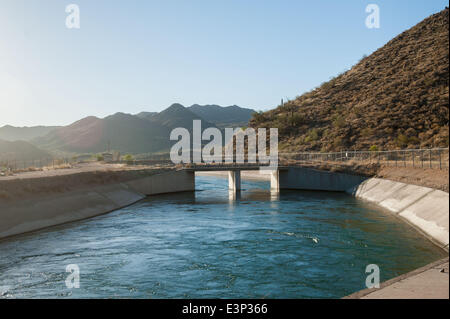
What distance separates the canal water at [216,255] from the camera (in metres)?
17.8

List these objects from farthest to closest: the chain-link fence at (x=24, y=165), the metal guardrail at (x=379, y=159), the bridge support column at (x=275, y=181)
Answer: the bridge support column at (x=275, y=181), the chain-link fence at (x=24, y=165), the metal guardrail at (x=379, y=159)

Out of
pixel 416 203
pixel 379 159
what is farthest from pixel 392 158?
pixel 416 203

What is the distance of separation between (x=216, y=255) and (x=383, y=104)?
75.5 meters

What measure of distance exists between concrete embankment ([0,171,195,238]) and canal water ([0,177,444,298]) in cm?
212

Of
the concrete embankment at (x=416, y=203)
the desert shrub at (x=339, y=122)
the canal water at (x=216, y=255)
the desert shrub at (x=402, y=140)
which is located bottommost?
the canal water at (x=216, y=255)

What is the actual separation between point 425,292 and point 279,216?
2525 centimetres

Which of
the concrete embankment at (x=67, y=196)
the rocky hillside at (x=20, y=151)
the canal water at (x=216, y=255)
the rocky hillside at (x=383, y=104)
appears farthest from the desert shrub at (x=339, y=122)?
the rocky hillside at (x=20, y=151)

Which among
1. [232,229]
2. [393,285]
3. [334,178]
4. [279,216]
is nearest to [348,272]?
[393,285]

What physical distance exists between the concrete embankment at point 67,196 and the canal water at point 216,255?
2116mm

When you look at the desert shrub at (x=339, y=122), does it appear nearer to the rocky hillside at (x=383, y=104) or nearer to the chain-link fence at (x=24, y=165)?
the rocky hillside at (x=383, y=104)

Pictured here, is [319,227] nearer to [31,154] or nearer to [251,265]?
[251,265]

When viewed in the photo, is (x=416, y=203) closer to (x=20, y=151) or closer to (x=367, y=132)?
(x=367, y=132)

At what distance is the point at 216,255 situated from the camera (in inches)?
918

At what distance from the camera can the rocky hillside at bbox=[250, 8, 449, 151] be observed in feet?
254
